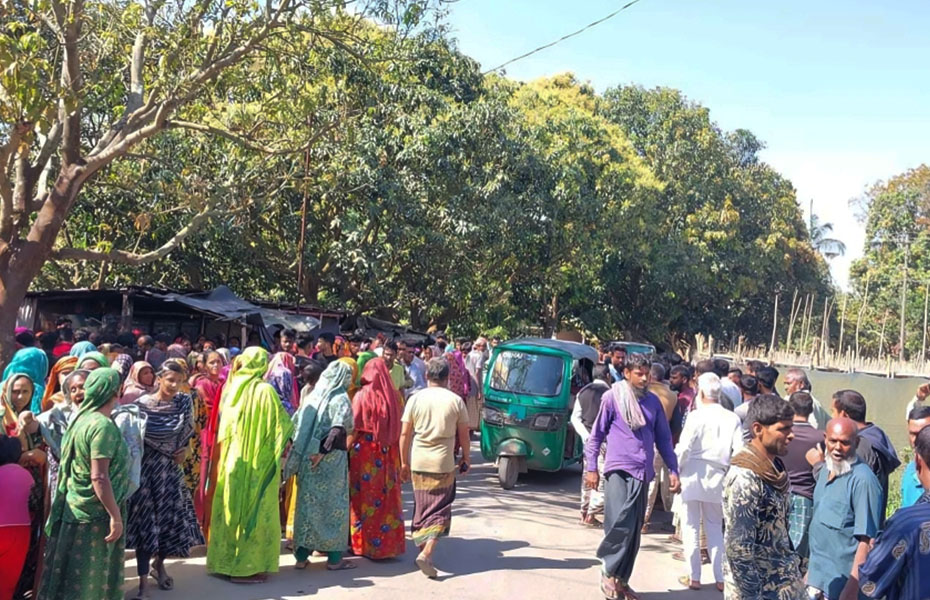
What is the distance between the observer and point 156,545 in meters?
6.43

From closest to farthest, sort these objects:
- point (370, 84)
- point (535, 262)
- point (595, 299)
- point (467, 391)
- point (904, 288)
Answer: point (467, 391)
point (370, 84)
point (535, 262)
point (904, 288)
point (595, 299)

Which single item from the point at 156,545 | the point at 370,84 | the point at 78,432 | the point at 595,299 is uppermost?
the point at 370,84

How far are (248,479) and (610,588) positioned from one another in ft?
9.46

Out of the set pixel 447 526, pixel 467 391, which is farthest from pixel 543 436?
pixel 447 526

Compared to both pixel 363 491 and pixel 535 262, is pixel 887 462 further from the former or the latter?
pixel 535 262

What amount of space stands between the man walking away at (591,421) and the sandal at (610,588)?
239 centimetres

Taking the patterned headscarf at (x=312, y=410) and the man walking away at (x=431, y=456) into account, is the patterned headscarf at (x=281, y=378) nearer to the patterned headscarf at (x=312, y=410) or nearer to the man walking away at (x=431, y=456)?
the patterned headscarf at (x=312, y=410)

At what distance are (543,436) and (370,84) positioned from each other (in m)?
11.2

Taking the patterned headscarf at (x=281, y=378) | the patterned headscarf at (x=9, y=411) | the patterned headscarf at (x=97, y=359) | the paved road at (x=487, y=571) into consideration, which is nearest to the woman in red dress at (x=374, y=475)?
the paved road at (x=487, y=571)

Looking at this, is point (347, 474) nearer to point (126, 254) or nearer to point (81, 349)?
point (81, 349)

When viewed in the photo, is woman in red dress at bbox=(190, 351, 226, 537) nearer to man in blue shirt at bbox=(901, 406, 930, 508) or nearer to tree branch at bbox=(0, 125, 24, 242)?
tree branch at bbox=(0, 125, 24, 242)

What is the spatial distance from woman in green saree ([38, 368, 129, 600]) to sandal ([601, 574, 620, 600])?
3.57 metres

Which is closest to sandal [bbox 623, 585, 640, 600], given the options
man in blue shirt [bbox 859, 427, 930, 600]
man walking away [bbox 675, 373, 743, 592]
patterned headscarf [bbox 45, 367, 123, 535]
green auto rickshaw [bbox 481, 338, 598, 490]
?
man walking away [bbox 675, 373, 743, 592]

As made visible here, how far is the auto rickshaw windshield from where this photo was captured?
38.3 ft
